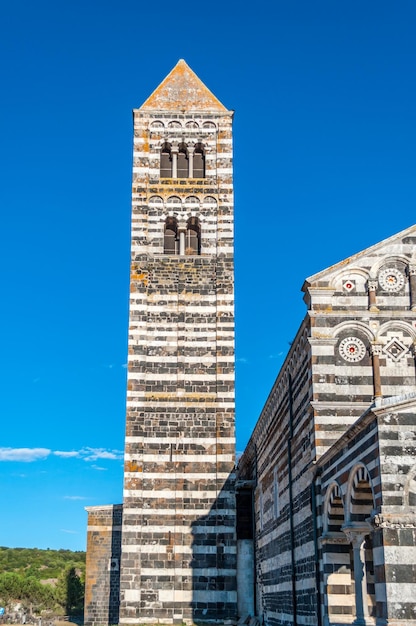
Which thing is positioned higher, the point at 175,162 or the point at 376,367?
the point at 175,162

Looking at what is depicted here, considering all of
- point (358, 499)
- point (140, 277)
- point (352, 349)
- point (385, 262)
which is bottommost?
point (358, 499)

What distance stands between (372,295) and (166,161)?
1338 centimetres

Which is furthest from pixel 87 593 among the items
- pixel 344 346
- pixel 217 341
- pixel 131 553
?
pixel 344 346

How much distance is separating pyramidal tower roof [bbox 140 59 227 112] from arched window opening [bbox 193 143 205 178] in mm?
1491

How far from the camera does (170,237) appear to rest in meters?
28.9

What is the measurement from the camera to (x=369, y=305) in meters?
18.2

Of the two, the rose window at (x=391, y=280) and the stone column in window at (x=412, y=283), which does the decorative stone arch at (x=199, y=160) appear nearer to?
the rose window at (x=391, y=280)

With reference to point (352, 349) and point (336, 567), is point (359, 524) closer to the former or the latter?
point (336, 567)

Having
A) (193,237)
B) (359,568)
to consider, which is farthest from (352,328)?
(193,237)

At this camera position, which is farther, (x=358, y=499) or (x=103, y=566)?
(x=103, y=566)

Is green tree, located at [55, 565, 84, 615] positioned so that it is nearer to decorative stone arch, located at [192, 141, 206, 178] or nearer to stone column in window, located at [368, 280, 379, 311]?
decorative stone arch, located at [192, 141, 206, 178]

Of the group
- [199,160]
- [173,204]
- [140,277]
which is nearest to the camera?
[140,277]

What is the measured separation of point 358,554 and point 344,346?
5.36 metres

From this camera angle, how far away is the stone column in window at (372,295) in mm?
18191
